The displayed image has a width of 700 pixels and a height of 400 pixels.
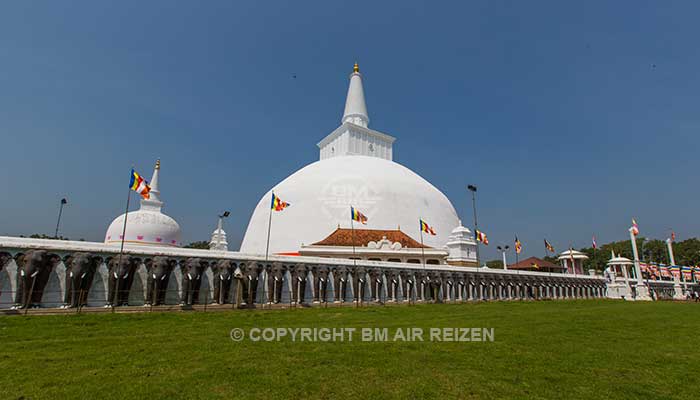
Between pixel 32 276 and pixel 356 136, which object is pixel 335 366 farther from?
pixel 356 136

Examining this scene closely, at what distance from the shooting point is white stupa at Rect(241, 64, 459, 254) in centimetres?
4259

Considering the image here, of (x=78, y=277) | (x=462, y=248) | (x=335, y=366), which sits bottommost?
(x=335, y=366)

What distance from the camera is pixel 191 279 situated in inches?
774

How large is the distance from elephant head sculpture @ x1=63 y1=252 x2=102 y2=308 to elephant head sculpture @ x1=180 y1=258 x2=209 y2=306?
4.30 meters

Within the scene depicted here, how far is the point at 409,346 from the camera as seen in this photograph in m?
9.12

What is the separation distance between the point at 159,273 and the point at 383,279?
15.4 m

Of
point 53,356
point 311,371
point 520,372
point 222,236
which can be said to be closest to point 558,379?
point 520,372

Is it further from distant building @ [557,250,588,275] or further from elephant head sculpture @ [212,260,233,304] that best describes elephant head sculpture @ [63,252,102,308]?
distant building @ [557,250,588,275]

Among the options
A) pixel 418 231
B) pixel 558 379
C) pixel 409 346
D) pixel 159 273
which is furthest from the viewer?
pixel 418 231

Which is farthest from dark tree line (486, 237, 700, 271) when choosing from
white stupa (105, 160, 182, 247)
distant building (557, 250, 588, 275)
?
white stupa (105, 160, 182, 247)

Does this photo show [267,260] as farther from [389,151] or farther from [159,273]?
[389,151]

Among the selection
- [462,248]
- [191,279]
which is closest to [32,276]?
[191,279]

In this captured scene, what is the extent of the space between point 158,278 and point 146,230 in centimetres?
1300

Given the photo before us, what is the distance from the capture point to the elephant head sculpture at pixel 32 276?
1602 centimetres
